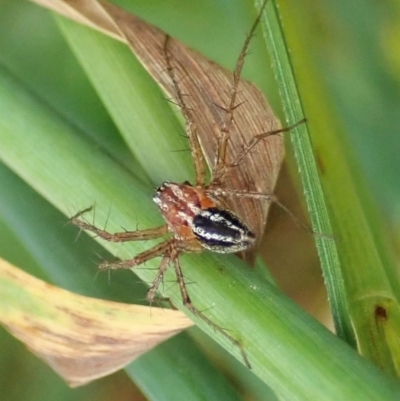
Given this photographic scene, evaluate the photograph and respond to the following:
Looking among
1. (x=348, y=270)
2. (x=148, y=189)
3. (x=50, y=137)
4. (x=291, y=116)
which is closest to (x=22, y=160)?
(x=50, y=137)

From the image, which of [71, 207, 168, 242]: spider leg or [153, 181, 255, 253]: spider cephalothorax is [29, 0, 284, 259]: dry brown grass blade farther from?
[71, 207, 168, 242]: spider leg

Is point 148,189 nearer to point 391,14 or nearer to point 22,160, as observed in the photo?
point 22,160

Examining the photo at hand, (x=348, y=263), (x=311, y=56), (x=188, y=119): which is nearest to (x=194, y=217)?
(x=188, y=119)

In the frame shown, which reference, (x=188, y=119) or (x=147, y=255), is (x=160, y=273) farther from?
(x=188, y=119)

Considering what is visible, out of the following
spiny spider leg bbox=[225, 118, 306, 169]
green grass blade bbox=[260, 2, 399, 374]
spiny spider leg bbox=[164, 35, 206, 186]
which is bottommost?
green grass blade bbox=[260, 2, 399, 374]

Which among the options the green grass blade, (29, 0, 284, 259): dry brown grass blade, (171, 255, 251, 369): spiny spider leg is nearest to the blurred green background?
(29, 0, 284, 259): dry brown grass blade

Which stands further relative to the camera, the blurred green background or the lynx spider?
the blurred green background

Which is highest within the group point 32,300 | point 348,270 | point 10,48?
point 10,48
